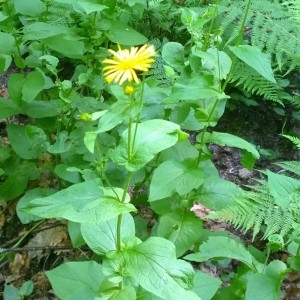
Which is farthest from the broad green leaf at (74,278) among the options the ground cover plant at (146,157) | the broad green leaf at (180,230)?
the broad green leaf at (180,230)

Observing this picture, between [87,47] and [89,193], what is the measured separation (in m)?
1.04

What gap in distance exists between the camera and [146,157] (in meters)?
1.28

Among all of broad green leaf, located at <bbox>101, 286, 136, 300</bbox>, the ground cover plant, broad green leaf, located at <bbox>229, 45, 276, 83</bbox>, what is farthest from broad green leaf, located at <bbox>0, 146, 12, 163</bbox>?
broad green leaf, located at <bbox>229, 45, 276, 83</bbox>

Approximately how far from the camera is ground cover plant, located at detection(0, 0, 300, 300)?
1.31 m

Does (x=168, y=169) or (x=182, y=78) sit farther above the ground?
(x=182, y=78)

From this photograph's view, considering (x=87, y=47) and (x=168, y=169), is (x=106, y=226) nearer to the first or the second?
(x=168, y=169)

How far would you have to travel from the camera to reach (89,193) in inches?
52.9

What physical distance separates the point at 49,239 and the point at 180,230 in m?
0.80

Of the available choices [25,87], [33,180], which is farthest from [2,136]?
[25,87]

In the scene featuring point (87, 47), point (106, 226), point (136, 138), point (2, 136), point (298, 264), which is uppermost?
point (136, 138)

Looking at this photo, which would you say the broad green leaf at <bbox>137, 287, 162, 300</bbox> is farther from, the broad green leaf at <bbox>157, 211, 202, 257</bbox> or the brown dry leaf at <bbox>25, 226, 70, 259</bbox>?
the brown dry leaf at <bbox>25, 226, 70, 259</bbox>

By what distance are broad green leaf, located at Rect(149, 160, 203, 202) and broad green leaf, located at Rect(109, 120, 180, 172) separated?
0.42 metres

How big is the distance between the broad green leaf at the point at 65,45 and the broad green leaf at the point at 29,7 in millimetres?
124

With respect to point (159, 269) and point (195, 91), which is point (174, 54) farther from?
point (159, 269)
